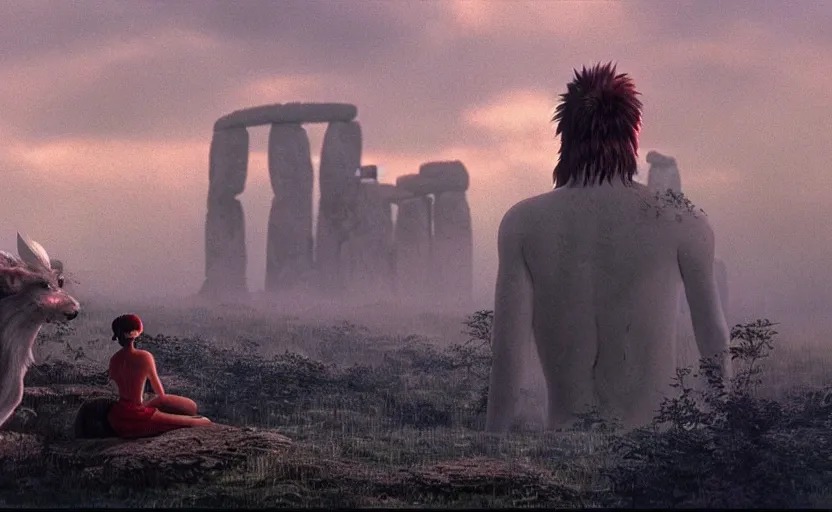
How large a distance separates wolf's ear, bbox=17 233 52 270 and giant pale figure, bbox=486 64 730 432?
3.06 meters

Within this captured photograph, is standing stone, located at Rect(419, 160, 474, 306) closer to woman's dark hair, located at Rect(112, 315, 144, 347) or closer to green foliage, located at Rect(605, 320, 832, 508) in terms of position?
green foliage, located at Rect(605, 320, 832, 508)

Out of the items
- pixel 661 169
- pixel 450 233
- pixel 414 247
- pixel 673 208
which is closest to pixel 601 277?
pixel 673 208

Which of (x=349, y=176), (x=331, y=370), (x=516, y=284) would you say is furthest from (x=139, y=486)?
(x=349, y=176)

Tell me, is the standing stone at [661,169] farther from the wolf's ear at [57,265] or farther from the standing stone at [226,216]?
the wolf's ear at [57,265]

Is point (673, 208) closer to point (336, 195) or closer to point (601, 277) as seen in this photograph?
point (601, 277)

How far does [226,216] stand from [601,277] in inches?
1058

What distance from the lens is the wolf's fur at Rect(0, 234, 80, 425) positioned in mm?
7676

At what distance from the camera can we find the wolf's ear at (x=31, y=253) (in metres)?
7.81

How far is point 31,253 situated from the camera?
7816 mm

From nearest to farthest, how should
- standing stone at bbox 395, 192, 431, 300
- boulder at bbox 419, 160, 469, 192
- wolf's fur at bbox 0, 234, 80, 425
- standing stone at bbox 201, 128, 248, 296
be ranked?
wolf's fur at bbox 0, 234, 80, 425
standing stone at bbox 201, 128, 248, 296
boulder at bbox 419, 160, 469, 192
standing stone at bbox 395, 192, 431, 300

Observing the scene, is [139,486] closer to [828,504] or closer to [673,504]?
[673,504]

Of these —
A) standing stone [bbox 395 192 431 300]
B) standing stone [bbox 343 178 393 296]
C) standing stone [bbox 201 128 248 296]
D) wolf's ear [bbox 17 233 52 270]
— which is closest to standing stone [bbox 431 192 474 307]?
standing stone [bbox 395 192 431 300]

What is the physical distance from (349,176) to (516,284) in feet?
85.6

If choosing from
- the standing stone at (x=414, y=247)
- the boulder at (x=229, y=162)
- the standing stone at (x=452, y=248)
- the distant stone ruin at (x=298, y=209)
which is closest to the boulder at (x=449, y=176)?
the standing stone at (x=452, y=248)
